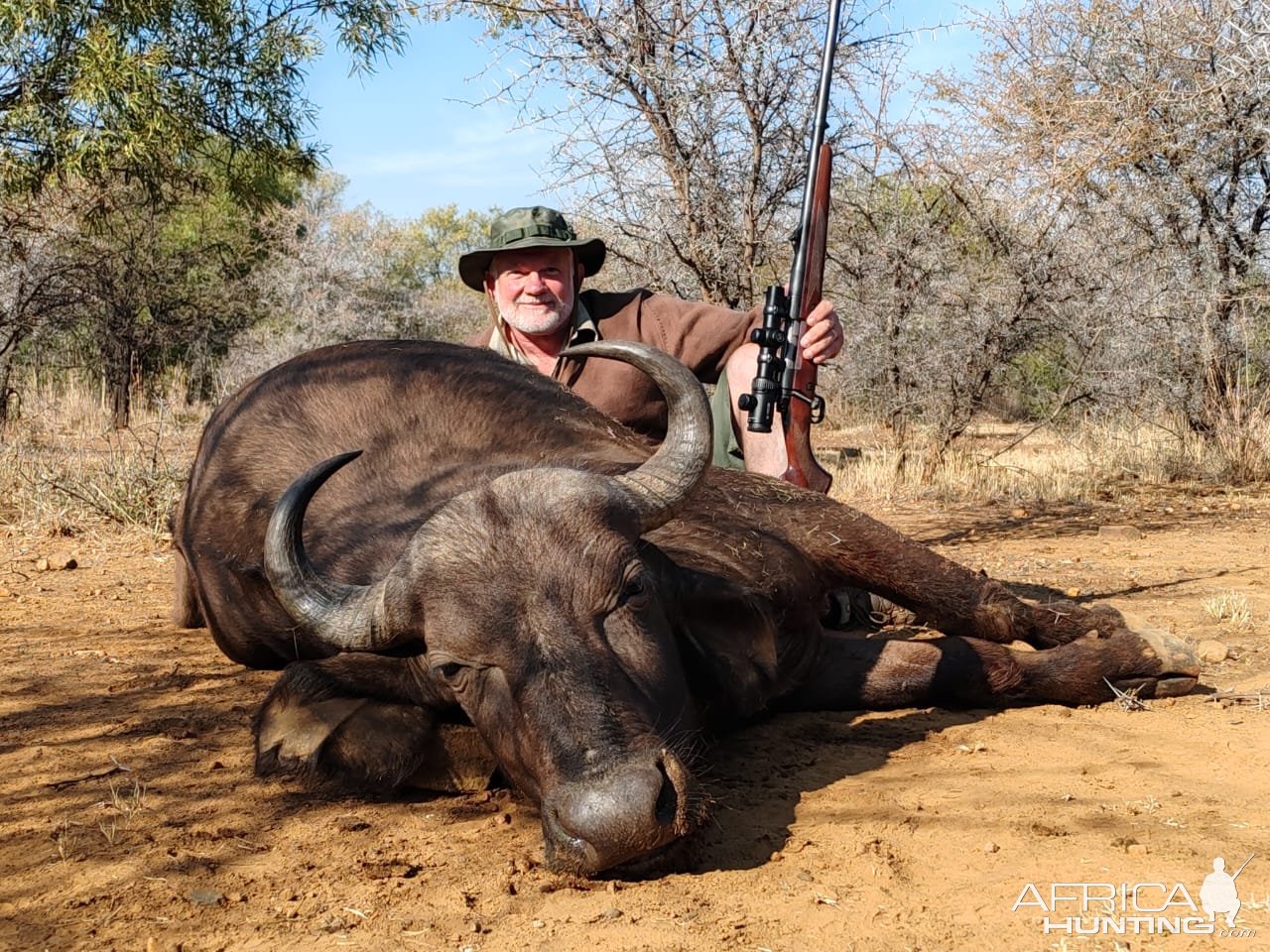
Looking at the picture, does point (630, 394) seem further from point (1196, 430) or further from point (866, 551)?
point (1196, 430)

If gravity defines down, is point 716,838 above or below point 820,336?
below

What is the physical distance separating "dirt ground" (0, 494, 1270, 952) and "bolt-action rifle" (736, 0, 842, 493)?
147 centimetres

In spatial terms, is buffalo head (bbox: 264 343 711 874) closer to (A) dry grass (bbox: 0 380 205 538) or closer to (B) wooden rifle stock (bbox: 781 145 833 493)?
(B) wooden rifle stock (bbox: 781 145 833 493)

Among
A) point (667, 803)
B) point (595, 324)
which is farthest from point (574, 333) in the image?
point (667, 803)

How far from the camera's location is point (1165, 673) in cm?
400

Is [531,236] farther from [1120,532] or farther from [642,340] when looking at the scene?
[1120,532]

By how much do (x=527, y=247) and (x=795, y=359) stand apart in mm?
1488

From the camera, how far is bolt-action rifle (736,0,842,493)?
5016mm

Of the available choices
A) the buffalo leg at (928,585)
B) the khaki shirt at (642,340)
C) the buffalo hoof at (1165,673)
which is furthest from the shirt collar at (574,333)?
the buffalo hoof at (1165,673)

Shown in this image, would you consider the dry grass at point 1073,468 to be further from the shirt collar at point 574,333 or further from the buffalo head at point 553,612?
the buffalo head at point 553,612

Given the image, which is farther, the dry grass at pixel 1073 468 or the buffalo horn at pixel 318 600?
the dry grass at pixel 1073 468

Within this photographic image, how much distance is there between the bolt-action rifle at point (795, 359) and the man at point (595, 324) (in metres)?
0.44

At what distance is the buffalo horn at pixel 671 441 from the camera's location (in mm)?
3311

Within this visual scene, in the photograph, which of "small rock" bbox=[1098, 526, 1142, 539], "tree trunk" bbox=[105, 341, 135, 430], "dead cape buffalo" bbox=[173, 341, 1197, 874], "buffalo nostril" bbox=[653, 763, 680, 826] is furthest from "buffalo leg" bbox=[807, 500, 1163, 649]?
"tree trunk" bbox=[105, 341, 135, 430]
